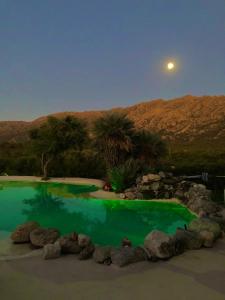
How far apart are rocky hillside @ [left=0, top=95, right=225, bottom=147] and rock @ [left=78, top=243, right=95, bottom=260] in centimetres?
4010

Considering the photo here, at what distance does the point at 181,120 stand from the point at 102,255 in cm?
6603

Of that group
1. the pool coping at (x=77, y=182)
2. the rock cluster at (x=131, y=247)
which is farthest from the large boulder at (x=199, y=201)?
the rock cluster at (x=131, y=247)

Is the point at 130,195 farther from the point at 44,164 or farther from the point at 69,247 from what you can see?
the point at 44,164

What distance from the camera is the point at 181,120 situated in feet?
227

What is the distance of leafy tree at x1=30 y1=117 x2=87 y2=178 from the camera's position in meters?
20.9

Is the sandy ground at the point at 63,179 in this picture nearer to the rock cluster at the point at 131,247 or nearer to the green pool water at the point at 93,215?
the green pool water at the point at 93,215

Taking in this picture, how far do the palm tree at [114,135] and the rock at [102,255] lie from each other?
11619 millimetres

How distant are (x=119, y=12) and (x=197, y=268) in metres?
12.5

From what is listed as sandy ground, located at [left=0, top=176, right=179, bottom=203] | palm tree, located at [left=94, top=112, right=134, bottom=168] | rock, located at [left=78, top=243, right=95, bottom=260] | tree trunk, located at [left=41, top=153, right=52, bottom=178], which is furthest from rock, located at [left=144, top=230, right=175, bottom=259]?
tree trunk, located at [left=41, top=153, right=52, bottom=178]

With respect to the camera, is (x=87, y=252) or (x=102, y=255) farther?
(x=87, y=252)

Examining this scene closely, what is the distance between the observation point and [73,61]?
2295cm

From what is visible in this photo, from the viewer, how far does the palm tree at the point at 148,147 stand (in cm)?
1797

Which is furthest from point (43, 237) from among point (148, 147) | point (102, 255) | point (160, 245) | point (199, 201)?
point (148, 147)

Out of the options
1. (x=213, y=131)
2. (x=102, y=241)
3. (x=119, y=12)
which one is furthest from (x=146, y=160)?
(x=213, y=131)
